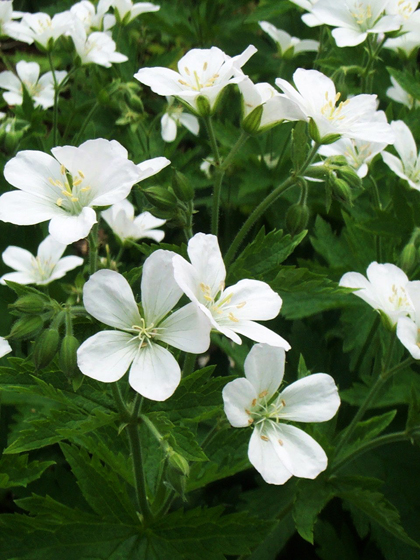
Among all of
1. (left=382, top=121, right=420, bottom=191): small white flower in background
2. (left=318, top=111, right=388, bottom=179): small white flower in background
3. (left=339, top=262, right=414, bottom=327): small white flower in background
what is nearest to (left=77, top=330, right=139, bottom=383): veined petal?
(left=339, top=262, right=414, bottom=327): small white flower in background

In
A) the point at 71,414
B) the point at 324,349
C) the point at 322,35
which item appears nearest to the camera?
the point at 71,414

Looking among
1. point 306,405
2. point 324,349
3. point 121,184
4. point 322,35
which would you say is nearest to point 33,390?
point 121,184

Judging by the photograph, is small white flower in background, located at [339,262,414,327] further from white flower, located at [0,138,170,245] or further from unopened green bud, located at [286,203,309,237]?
white flower, located at [0,138,170,245]

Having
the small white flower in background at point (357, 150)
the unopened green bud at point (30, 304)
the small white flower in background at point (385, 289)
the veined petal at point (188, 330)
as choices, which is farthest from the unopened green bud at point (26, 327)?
the small white flower in background at point (357, 150)

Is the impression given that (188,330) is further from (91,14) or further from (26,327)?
(91,14)

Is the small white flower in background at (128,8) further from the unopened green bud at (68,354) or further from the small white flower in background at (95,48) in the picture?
the unopened green bud at (68,354)

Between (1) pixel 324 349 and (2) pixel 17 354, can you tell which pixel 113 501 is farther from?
(1) pixel 324 349
